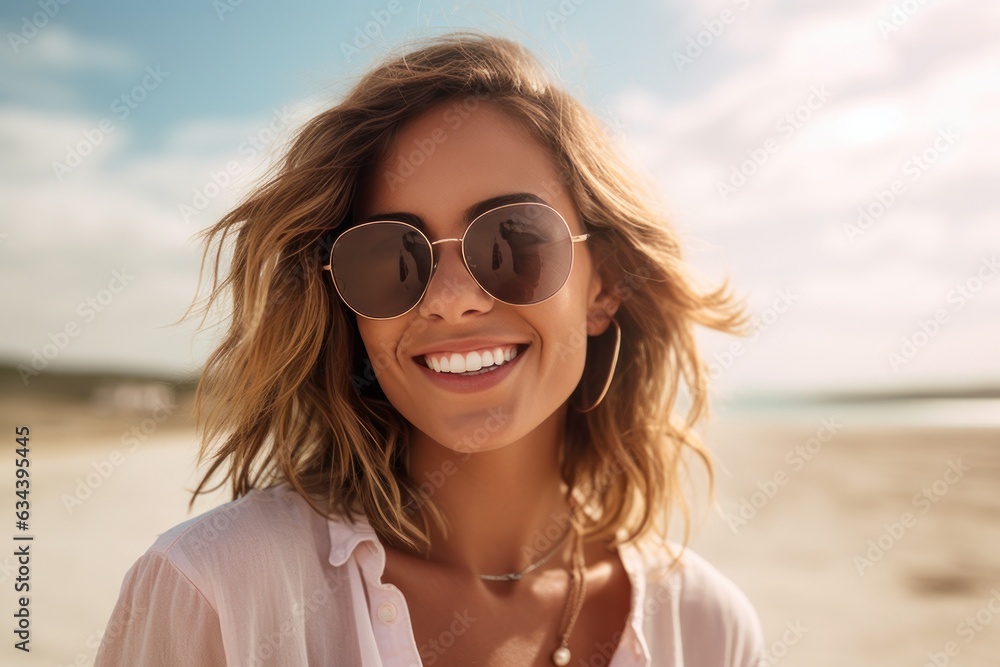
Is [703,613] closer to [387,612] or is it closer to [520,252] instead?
[387,612]

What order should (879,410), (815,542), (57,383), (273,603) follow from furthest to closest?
(879,410), (57,383), (815,542), (273,603)

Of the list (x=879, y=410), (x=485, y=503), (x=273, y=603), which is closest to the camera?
(x=273, y=603)

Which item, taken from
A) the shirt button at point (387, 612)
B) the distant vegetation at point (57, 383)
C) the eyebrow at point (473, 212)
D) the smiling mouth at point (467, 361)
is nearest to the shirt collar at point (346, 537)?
the shirt button at point (387, 612)

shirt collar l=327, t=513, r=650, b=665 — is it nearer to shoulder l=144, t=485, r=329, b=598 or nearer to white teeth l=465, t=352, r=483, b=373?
shoulder l=144, t=485, r=329, b=598

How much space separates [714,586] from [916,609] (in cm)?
411

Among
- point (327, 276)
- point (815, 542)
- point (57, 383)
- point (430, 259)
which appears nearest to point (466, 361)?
point (430, 259)

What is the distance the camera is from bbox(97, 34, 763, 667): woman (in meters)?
2.14

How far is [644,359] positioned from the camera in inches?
124

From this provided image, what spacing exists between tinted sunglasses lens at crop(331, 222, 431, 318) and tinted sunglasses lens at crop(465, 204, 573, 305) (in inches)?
6.3

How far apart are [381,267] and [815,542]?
6.67 metres

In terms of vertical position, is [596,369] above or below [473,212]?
below

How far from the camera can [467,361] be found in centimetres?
235

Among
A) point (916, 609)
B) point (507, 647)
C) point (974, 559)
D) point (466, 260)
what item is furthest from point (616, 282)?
point (974, 559)

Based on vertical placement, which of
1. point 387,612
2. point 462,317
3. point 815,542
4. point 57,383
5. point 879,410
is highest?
point 462,317
